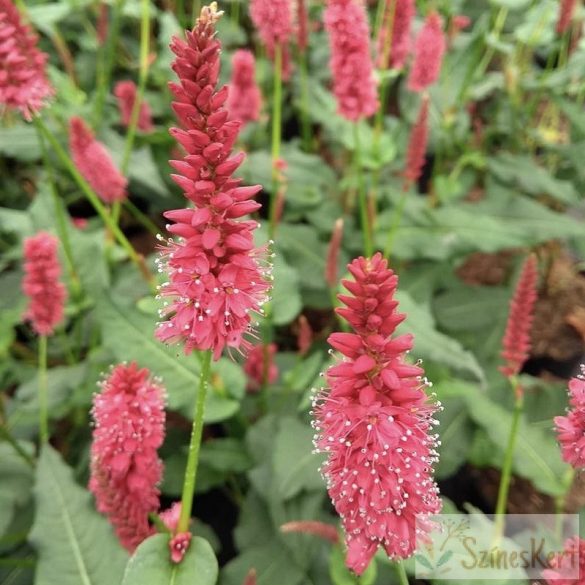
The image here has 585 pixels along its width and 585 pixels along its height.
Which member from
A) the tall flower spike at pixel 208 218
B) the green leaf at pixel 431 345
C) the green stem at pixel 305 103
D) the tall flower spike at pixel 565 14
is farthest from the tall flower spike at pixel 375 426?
the tall flower spike at pixel 565 14

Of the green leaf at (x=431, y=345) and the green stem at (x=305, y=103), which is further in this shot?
the green stem at (x=305, y=103)

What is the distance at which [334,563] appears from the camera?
120cm

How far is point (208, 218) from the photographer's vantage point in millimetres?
884

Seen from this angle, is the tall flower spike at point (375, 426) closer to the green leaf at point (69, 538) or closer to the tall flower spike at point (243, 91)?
the green leaf at point (69, 538)

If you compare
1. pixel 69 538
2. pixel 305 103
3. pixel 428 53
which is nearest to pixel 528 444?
pixel 69 538

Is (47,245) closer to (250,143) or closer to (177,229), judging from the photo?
(177,229)

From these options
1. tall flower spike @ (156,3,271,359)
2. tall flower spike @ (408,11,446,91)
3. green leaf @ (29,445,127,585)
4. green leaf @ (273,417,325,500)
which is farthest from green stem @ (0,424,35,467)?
tall flower spike @ (408,11,446,91)

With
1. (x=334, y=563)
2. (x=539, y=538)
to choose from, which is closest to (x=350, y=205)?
(x=539, y=538)

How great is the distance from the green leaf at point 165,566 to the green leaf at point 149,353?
541 millimetres

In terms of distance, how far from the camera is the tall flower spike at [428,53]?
2.17 m

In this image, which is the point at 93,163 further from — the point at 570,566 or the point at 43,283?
the point at 570,566

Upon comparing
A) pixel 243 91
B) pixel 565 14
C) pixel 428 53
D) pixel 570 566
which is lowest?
pixel 570 566

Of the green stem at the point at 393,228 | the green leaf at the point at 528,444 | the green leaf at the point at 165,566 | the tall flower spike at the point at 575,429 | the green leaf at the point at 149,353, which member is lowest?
the green leaf at the point at 528,444

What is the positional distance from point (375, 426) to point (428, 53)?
1726mm
